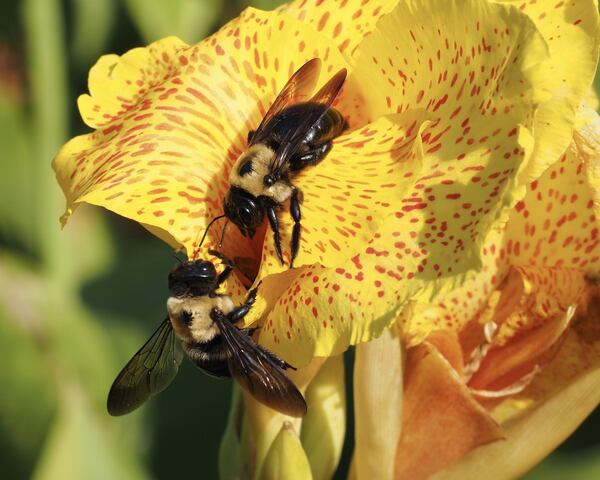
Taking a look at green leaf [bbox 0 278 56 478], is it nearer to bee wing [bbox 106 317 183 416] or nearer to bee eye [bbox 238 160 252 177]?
bee wing [bbox 106 317 183 416]

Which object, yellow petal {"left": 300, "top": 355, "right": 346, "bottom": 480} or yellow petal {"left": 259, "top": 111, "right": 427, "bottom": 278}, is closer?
yellow petal {"left": 259, "top": 111, "right": 427, "bottom": 278}

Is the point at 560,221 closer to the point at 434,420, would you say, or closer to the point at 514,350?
the point at 514,350

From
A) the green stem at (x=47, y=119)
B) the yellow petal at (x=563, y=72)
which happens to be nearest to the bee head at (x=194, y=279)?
the yellow petal at (x=563, y=72)

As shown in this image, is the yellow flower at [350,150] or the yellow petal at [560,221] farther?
the yellow petal at [560,221]

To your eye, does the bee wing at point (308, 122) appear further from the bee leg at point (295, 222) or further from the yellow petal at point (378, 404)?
the yellow petal at point (378, 404)

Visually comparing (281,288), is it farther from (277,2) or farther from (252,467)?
(277,2)

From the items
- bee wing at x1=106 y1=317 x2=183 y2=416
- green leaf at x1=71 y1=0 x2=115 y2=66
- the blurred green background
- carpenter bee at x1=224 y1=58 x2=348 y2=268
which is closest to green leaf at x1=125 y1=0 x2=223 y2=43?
the blurred green background
